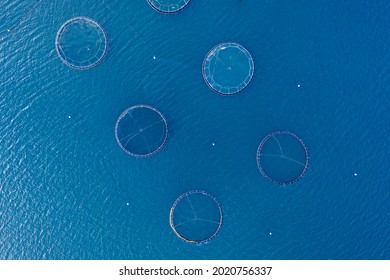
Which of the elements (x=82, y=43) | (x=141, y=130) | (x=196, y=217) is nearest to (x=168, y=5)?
(x=82, y=43)

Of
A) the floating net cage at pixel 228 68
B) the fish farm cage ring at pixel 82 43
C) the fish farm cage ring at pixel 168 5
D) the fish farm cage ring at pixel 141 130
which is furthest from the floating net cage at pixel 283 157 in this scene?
the fish farm cage ring at pixel 82 43

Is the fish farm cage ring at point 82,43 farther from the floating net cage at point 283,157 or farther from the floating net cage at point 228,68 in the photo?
the floating net cage at point 283,157

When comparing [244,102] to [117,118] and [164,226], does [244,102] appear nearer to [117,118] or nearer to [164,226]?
[117,118]

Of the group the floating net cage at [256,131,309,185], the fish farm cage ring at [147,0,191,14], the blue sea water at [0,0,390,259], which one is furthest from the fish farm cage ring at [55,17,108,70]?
the floating net cage at [256,131,309,185]

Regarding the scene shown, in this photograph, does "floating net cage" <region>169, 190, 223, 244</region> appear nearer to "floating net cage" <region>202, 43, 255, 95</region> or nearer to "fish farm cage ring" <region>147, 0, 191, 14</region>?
"floating net cage" <region>202, 43, 255, 95</region>

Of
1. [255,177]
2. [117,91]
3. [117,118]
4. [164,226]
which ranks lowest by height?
[164,226]

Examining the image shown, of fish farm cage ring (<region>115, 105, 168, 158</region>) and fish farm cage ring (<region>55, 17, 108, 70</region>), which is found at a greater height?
fish farm cage ring (<region>55, 17, 108, 70</region>)

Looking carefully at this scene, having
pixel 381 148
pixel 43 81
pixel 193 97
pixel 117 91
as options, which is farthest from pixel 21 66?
pixel 381 148
